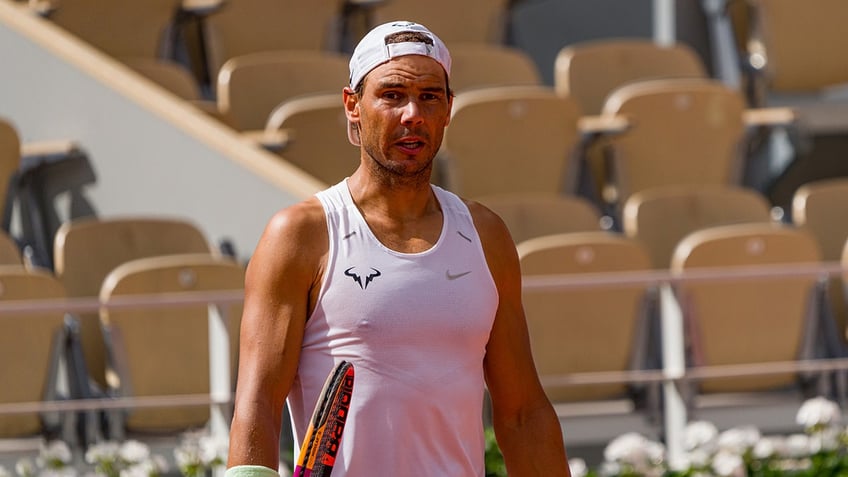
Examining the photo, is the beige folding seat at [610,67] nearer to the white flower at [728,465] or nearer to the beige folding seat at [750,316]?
the beige folding seat at [750,316]

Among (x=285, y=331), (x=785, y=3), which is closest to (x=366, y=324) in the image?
(x=285, y=331)

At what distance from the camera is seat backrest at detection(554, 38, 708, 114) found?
244 inches

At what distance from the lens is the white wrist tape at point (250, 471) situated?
176 centimetres

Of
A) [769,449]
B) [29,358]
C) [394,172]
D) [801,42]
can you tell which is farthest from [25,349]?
[801,42]

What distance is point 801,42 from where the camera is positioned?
6.79m

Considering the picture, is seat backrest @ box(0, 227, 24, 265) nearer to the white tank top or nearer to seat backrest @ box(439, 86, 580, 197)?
seat backrest @ box(439, 86, 580, 197)

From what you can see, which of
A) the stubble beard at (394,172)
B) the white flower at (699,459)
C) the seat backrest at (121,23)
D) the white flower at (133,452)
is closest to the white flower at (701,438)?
the white flower at (699,459)

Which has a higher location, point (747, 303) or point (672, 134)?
point (672, 134)

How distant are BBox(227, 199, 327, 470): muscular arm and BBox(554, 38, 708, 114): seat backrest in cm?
433

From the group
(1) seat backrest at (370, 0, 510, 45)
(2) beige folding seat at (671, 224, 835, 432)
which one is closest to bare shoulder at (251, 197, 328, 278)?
(2) beige folding seat at (671, 224, 835, 432)

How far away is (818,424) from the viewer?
13.4 ft

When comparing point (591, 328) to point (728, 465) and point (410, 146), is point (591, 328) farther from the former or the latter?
point (410, 146)

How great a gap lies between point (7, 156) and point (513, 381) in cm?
347

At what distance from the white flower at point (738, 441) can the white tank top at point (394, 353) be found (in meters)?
2.20
